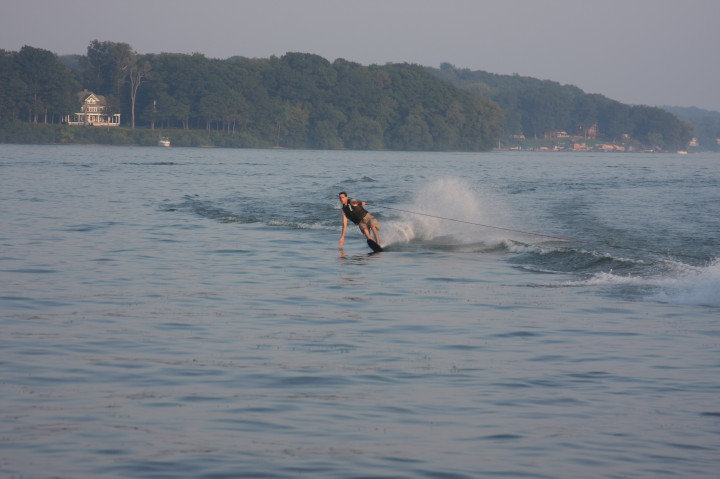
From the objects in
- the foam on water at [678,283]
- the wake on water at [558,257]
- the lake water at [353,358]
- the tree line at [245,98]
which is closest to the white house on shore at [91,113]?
the tree line at [245,98]

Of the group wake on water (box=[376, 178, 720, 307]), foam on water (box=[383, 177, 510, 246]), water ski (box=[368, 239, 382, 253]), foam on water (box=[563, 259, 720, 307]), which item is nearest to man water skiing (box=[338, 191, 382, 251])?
water ski (box=[368, 239, 382, 253])

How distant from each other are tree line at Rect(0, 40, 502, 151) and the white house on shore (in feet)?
6.43

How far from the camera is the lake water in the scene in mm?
7273

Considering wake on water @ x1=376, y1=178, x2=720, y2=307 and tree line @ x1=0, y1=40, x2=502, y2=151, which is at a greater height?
tree line @ x1=0, y1=40, x2=502, y2=151

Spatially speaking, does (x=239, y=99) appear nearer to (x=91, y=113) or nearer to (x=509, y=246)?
(x=91, y=113)

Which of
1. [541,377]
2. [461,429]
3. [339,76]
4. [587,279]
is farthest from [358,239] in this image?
[339,76]

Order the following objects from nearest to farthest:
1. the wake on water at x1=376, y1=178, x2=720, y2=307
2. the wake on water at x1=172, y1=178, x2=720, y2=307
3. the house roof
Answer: the wake on water at x1=376, y1=178, x2=720, y2=307, the wake on water at x1=172, y1=178, x2=720, y2=307, the house roof

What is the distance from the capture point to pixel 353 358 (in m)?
10.5

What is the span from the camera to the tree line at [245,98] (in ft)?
516

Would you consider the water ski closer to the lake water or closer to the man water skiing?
the man water skiing

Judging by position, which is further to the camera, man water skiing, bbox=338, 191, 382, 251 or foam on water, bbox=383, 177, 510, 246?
foam on water, bbox=383, 177, 510, 246

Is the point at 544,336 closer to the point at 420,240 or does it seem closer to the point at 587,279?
the point at 587,279

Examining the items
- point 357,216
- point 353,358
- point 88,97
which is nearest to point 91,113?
point 88,97

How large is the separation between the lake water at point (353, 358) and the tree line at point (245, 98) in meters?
143
